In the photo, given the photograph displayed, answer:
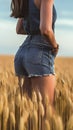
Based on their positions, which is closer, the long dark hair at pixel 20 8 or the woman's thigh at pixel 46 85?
the woman's thigh at pixel 46 85

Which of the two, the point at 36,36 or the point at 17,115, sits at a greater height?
the point at 36,36

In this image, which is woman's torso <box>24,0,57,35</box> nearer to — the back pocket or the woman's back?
the woman's back

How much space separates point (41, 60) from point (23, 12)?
1.28 ft

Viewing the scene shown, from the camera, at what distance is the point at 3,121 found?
2.51 m

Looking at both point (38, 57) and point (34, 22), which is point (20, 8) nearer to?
point (34, 22)

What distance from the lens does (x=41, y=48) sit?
9.71ft

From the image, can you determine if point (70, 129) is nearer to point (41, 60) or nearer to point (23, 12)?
point (41, 60)

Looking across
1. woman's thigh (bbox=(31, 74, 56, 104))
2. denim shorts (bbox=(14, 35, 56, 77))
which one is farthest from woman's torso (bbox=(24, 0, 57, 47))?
woman's thigh (bbox=(31, 74, 56, 104))

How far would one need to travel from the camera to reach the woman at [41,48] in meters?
2.90

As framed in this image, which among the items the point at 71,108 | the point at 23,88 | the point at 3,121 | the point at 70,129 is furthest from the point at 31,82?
the point at 70,129

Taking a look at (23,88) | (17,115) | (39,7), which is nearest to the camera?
(17,115)

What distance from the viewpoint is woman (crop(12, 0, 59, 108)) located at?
290 cm

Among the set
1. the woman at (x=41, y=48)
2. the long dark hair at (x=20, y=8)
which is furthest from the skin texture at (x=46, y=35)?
the long dark hair at (x=20, y=8)

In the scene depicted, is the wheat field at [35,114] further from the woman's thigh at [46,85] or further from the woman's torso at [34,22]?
the woman's torso at [34,22]
